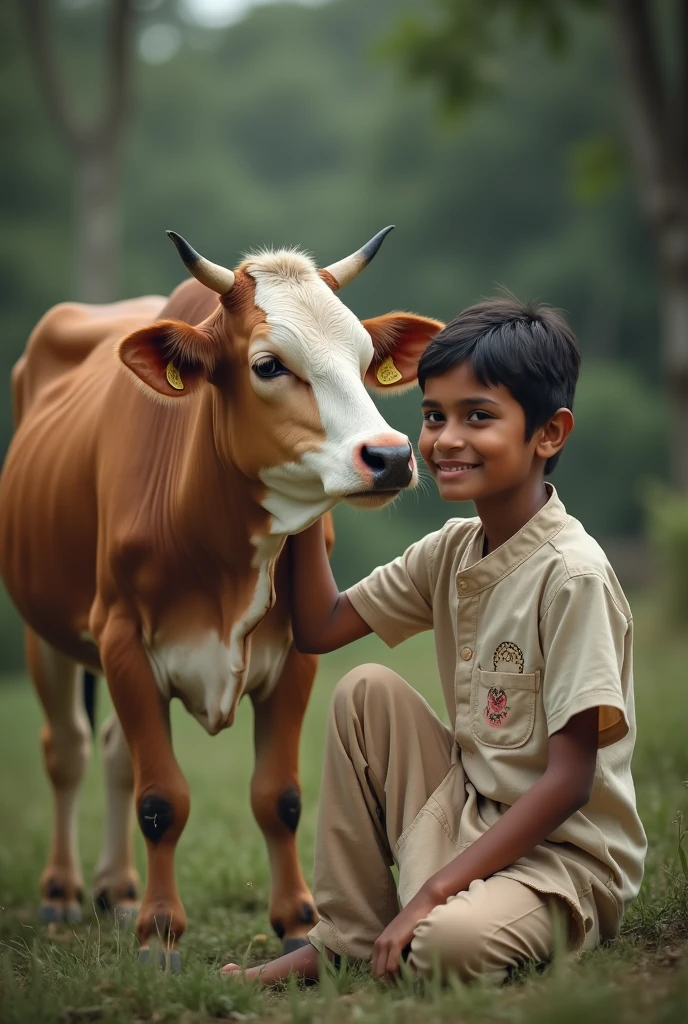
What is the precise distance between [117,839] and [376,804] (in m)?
1.66

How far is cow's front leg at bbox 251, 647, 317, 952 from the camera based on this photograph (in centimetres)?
341

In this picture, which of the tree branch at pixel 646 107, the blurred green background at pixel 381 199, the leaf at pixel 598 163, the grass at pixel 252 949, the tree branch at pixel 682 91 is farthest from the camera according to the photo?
the blurred green background at pixel 381 199

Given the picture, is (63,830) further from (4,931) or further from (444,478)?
(444,478)

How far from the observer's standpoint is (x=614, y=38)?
916cm

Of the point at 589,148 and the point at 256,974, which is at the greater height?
the point at 589,148

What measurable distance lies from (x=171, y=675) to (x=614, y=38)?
284 inches

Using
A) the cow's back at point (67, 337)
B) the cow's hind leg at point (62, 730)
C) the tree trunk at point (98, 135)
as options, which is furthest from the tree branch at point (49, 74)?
the cow's hind leg at point (62, 730)

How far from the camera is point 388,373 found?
3.35 meters

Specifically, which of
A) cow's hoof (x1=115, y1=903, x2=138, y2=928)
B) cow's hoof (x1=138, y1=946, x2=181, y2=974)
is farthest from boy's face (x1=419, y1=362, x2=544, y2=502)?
cow's hoof (x1=115, y1=903, x2=138, y2=928)

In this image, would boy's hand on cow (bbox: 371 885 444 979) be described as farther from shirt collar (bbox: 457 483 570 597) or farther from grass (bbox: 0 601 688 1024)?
shirt collar (bbox: 457 483 570 597)

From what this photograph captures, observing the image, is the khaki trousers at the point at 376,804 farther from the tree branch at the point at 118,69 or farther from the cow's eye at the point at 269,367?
the tree branch at the point at 118,69

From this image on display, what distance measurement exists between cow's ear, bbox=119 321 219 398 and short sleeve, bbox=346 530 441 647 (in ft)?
2.00

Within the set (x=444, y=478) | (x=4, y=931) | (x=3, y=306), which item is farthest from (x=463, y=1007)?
(x=3, y=306)

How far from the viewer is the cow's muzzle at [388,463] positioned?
275cm
